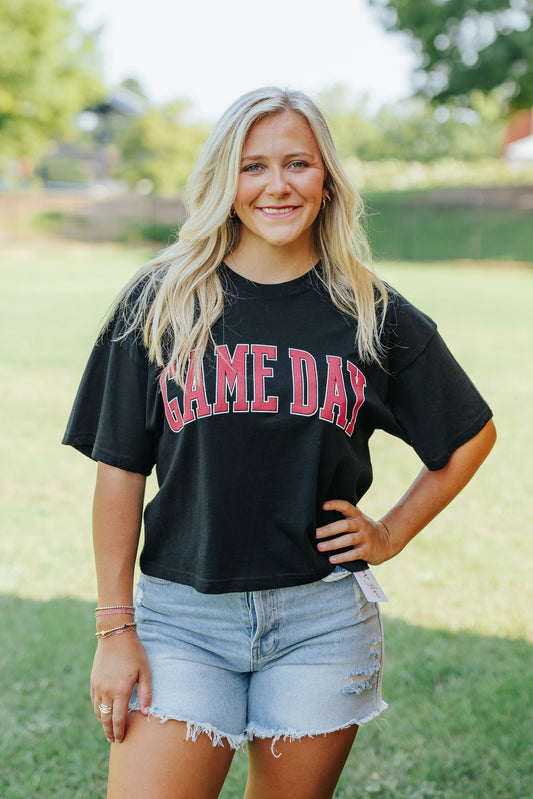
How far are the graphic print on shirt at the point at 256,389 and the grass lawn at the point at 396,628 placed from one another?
169 cm

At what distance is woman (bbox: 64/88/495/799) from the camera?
200cm

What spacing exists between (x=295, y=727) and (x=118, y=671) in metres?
0.42

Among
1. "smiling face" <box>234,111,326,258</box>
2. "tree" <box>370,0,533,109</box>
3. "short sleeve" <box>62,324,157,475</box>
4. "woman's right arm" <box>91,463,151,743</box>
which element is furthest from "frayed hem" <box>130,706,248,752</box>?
"tree" <box>370,0,533,109</box>

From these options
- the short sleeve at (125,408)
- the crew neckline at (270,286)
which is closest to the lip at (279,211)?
the crew neckline at (270,286)

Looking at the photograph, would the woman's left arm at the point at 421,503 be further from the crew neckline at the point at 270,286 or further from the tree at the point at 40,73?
the tree at the point at 40,73

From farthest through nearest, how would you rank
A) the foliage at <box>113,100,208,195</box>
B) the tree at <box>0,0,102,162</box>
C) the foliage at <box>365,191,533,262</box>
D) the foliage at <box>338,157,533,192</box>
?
1. the foliage at <box>113,100,208,195</box>
2. the tree at <box>0,0,102,162</box>
3. the foliage at <box>338,157,533,192</box>
4. the foliage at <box>365,191,533,262</box>

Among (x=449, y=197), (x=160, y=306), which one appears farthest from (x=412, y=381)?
(x=449, y=197)

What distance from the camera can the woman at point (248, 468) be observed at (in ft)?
6.57

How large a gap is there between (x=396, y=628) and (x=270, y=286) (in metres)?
2.76

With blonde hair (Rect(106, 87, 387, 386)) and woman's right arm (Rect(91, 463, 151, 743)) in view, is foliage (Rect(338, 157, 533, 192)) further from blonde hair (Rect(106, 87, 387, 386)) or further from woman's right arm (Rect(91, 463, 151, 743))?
woman's right arm (Rect(91, 463, 151, 743))

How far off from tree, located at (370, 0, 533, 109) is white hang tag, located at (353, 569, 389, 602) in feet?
64.9

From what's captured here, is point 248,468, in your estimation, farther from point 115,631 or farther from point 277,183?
point 277,183

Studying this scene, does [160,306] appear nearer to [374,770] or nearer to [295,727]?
[295,727]

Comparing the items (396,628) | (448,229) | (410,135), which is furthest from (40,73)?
(410,135)
